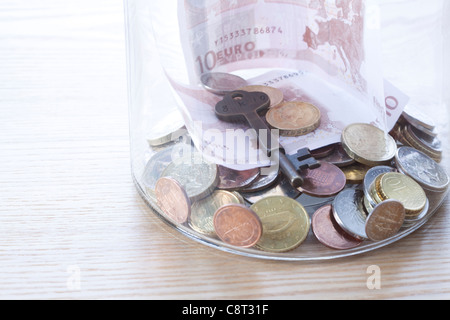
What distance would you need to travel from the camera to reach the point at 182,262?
23.3 inches

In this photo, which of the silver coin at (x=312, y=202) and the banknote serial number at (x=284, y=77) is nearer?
the silver coin at (x=312, y=202)

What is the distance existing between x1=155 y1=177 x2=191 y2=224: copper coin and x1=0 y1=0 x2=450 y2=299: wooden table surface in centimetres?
3

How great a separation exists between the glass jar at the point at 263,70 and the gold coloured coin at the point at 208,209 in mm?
22

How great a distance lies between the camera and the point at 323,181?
2.02 ft

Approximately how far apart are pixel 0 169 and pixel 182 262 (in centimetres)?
29

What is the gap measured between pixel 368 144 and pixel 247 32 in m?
0.22

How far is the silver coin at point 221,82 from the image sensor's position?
28.0 inches

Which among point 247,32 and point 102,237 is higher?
point 247,32

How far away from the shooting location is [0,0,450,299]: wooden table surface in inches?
22.2

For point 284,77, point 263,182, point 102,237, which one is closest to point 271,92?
point 284,77

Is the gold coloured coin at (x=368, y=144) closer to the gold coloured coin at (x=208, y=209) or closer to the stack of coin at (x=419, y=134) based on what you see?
the stack of coin at (x=419, y=134)

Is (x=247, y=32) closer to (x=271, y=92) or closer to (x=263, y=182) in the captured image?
(x=271, y=92)

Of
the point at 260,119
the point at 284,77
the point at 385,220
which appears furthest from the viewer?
the point at 284,77

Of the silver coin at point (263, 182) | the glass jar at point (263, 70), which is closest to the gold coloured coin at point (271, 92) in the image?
the glass jar at point (263, 70)
